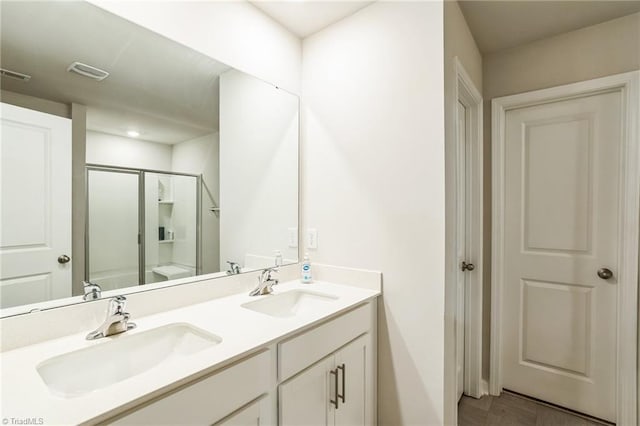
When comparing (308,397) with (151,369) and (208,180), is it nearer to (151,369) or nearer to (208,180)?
(151,369)

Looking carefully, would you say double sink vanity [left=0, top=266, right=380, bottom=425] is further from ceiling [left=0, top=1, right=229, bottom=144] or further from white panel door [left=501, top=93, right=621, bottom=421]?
white panel door [left=501, top=93, right=621, bottom=421]

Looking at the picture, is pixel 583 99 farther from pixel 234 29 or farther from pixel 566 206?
pixel 234 29

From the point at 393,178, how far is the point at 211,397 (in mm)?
1199

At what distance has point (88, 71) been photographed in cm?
109

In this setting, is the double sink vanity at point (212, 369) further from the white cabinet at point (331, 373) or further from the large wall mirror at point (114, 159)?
the large wall mirror at point (114, 159)

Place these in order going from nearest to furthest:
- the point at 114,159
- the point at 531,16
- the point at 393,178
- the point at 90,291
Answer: the point at 90,291 → the point at 114,159 → the point at 393,178 → the point at 531,16

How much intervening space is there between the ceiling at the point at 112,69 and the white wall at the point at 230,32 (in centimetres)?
5

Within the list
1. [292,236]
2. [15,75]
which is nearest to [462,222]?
[292,236]

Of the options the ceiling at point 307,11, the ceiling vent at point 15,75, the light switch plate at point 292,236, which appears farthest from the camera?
the light switch plate at point 292,236

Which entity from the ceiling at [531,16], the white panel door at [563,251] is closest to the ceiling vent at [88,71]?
the ceiling at [531,16]

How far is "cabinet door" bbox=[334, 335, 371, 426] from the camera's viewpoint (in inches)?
50.3

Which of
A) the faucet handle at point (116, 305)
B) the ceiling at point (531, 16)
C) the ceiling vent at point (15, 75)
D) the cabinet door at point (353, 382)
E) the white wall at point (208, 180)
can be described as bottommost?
the cabinet door at point (353, 382)

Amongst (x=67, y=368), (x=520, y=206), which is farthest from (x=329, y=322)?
(x=520, y=206)

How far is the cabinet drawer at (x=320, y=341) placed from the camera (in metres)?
1.04
